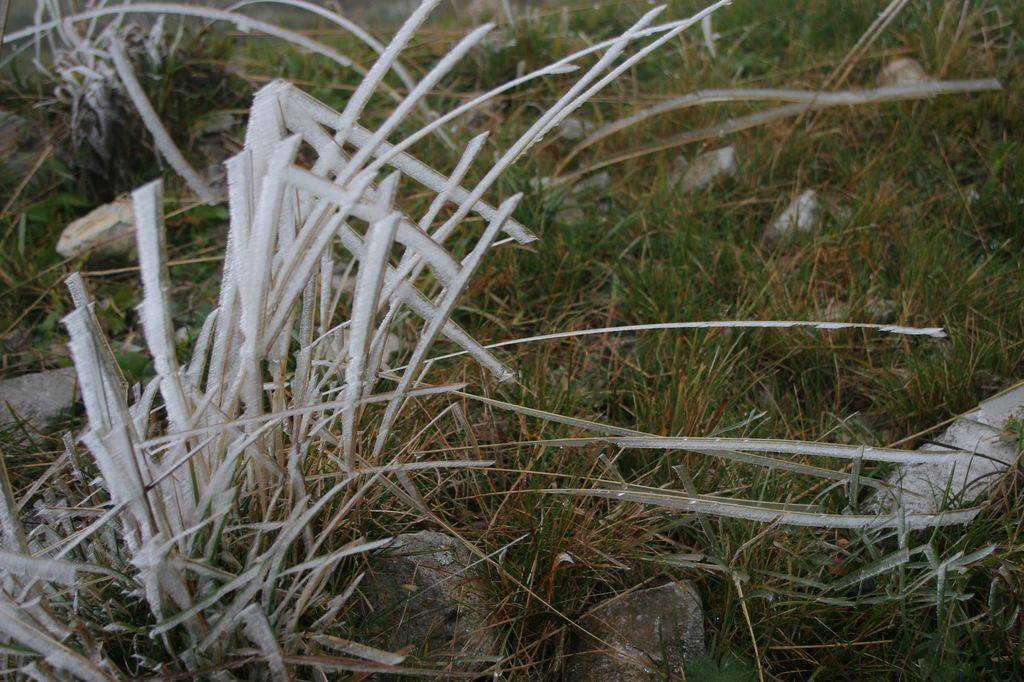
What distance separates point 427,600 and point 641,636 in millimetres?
279

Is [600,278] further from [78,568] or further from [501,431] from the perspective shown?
[78,568]

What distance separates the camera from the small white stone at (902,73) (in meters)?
2.25

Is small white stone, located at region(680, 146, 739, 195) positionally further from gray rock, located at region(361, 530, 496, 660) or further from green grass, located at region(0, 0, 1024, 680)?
gray rock, located at region(361, 530, 496, 660)

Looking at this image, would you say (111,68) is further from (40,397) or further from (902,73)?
(902,73)

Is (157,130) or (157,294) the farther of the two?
(157,130)

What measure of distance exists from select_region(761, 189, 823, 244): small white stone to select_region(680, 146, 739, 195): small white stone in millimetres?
173

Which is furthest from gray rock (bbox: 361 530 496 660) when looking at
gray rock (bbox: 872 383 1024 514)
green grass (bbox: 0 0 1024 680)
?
gray rock (bbox: 872 383 1024 514)

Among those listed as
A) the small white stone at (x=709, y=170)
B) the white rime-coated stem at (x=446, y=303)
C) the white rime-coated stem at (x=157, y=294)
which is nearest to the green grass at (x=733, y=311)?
the small white stone at (x=709, y=170)

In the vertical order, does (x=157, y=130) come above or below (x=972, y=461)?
above

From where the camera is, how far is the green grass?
114 centimetres

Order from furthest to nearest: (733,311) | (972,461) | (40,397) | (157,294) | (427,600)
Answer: (733,311) < (40,397) < (972,461) < (427,600) < (157,294)

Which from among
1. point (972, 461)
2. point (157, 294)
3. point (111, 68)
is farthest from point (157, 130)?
point (972, 461)

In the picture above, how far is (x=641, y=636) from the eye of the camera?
1128mm

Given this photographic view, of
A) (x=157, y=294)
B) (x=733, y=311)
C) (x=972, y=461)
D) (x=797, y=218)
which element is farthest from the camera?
(x=797, y=218)
